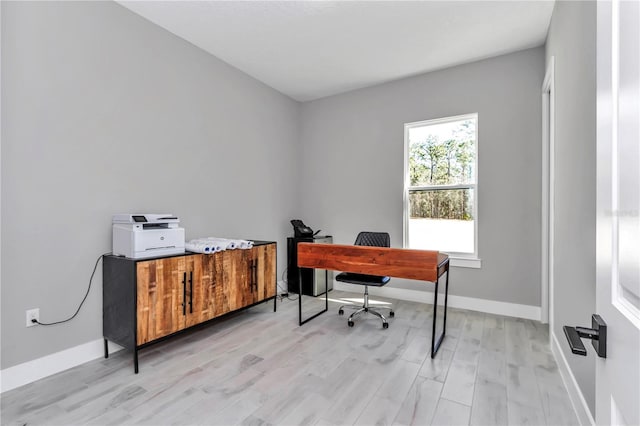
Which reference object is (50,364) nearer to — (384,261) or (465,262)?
(384,261)

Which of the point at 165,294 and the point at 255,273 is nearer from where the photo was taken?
the point at 165,294

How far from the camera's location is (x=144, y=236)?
2.38m

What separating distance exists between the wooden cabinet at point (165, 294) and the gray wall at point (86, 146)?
257 mm

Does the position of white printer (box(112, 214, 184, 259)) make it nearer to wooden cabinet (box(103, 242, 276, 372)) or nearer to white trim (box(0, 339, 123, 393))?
wooden cabinet (box(103, 242, 276, 372))

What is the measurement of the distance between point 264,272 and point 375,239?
1329 mm

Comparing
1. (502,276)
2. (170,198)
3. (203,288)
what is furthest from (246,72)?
(502,276)

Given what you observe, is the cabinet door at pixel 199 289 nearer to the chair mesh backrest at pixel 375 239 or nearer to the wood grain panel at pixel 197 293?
the wood grain panel at pixel 197 293

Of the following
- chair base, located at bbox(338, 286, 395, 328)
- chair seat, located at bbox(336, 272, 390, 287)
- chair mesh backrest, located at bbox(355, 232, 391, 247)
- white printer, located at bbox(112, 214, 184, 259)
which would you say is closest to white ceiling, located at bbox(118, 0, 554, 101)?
white printer, located at bbox(112, 214, 184, 259)

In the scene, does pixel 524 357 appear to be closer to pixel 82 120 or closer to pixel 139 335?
pixel 139 335

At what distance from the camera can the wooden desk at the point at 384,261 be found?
2.47 metres

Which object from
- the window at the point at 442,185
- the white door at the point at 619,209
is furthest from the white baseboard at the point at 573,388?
the window at the point at 442,185

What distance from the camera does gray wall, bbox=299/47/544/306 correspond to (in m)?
3.33

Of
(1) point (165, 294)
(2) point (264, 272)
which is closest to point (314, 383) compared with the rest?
(1) point (165, 294)

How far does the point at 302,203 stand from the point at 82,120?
3.07 m
